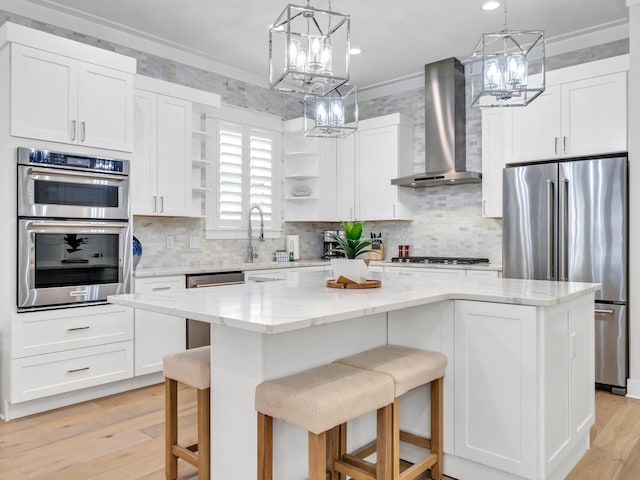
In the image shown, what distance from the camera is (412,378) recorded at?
6.82 ft

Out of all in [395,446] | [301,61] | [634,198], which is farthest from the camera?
[634,198]

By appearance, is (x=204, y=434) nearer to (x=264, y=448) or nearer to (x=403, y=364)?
(x=264, y=448)

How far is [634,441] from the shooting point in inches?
110

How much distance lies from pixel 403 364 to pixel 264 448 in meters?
0.70

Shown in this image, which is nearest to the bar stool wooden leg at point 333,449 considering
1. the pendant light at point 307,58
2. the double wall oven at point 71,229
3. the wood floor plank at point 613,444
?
the wood floor plank at point 613,444

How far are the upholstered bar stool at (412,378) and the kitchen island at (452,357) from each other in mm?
75

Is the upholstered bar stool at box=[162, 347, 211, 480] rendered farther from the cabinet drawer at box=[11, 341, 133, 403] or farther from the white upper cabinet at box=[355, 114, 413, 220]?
the white upper cabinet at box=[355, 114, 413, 220]

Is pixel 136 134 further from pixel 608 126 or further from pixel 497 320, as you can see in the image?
pixel 608 126

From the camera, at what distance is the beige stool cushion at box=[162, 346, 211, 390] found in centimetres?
212

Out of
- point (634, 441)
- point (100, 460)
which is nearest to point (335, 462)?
point (100, 460)

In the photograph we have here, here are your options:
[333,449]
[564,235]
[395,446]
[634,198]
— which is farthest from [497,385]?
[634,198]

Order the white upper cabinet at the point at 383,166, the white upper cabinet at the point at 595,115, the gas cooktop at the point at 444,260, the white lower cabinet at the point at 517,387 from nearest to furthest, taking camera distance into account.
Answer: the white lower cabinet at the point at 517,387, the white upper cabinet at the point at 595,115, the gas cooktop at the point at 444,260, the white upper cabinet at the point at 383,166

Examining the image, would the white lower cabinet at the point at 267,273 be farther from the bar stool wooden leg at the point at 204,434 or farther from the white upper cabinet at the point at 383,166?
the bar stool wooden leg at the point at 204,434

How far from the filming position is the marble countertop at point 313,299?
1675 mm
